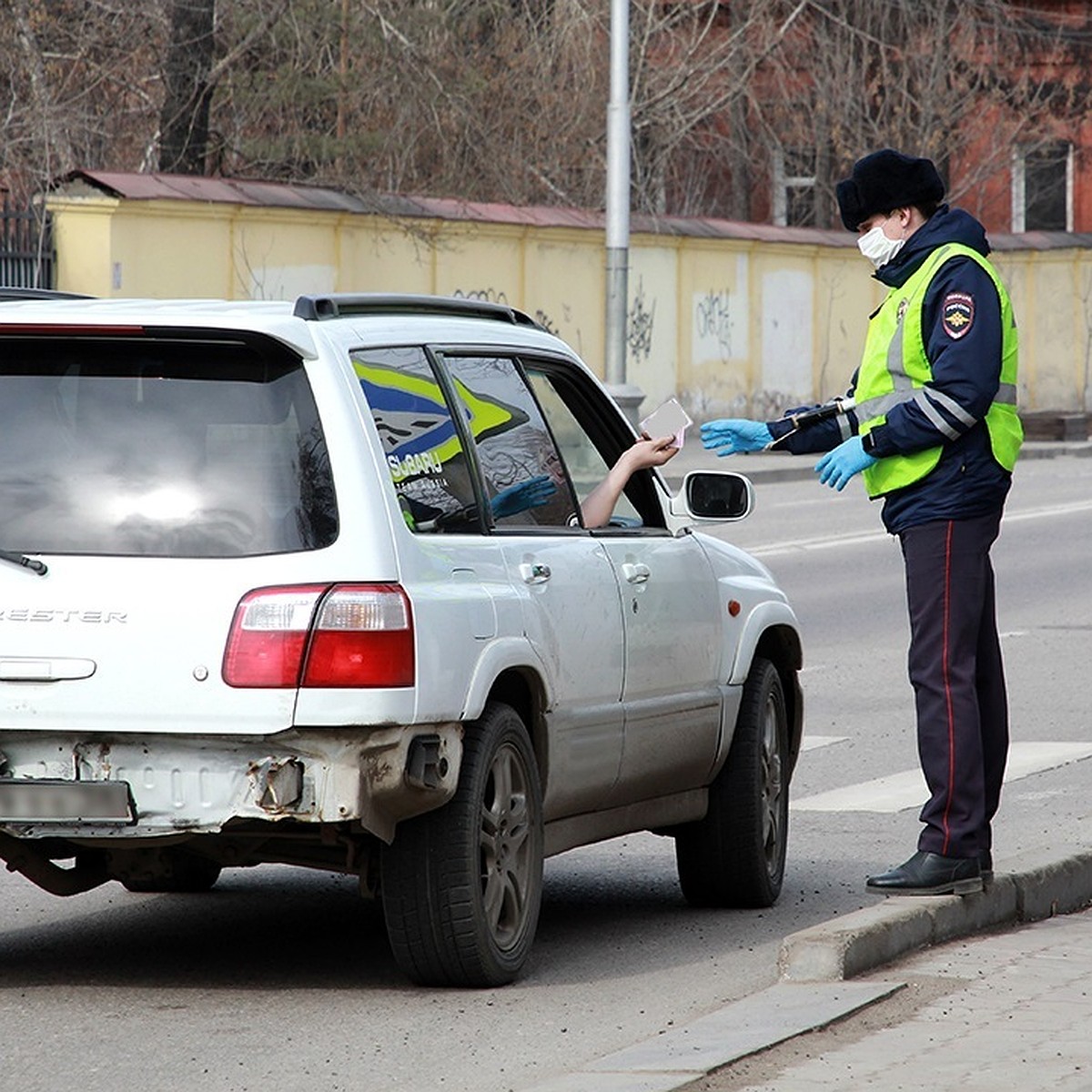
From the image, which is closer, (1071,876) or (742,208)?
(1071,876)

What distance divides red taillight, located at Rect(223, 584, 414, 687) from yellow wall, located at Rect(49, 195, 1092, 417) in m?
21.3

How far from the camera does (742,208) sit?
45500mm

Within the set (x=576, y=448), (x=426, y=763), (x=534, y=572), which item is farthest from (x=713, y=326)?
(x=426, y=763)

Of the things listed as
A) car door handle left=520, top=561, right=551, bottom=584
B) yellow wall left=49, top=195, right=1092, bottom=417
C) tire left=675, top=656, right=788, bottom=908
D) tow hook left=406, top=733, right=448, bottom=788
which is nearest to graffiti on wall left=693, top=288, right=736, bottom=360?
yellow wall left=49, top=195, right=1092, bottom=417

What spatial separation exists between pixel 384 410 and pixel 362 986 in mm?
1343

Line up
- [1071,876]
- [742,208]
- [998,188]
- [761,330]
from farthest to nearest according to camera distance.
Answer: [998,188], [742,208], [761,330], [1071,876]

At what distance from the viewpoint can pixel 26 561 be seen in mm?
6086

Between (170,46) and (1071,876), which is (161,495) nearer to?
(1071,876)

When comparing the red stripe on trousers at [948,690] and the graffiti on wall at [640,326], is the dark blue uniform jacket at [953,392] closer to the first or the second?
the red stripe on trousers at [948,690]

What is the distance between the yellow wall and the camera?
28094 millimetres

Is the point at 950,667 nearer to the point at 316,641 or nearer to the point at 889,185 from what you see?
the point at 889,185

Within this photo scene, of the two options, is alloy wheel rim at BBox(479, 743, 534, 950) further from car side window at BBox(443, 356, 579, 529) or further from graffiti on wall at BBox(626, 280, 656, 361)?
graffiti on wall at BBox(626, 280, 656, 361)

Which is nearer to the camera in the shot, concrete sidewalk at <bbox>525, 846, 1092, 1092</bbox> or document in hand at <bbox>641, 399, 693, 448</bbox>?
Answer: concrete sidewalk at <bbox>525, 846, 1092, 1092</bbox>

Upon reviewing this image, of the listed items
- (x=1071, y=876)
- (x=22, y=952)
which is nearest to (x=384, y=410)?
(x=22, y=952)
